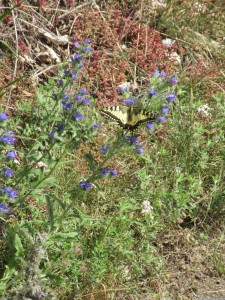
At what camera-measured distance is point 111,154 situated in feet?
11.7

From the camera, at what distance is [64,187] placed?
438 cm

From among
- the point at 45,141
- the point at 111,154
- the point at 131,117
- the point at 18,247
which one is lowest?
the point at 18,247

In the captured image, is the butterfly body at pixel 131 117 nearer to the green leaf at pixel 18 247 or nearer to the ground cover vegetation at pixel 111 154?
the ground cover vegetation at pixel 111 154

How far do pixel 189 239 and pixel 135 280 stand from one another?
2.38ft

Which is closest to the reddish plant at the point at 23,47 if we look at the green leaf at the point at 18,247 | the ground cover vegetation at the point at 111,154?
the ground cover vegetation at the point at 111,154

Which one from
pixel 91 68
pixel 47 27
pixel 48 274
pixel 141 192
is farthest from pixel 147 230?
pixel 47 27

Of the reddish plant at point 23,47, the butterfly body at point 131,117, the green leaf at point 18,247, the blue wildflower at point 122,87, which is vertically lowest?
the green leaf at point 18,247

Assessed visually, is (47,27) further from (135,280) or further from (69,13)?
(135,280)

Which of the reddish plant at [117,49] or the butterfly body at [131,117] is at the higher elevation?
the reddish plant at [117,49]

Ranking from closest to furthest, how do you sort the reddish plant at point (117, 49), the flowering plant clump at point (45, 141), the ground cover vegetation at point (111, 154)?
the flowering plant clump at point (45, 141) → the ground cover vegetation at point (111, 154) → the reddish plant at point (117, 49)

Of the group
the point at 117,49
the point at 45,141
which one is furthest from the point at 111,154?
the point at 117,49

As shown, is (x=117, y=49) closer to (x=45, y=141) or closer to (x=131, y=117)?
(x=45, y=141)

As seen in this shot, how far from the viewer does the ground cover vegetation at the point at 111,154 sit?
12.1 feet

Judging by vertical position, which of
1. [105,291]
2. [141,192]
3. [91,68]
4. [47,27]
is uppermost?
[47,27]
